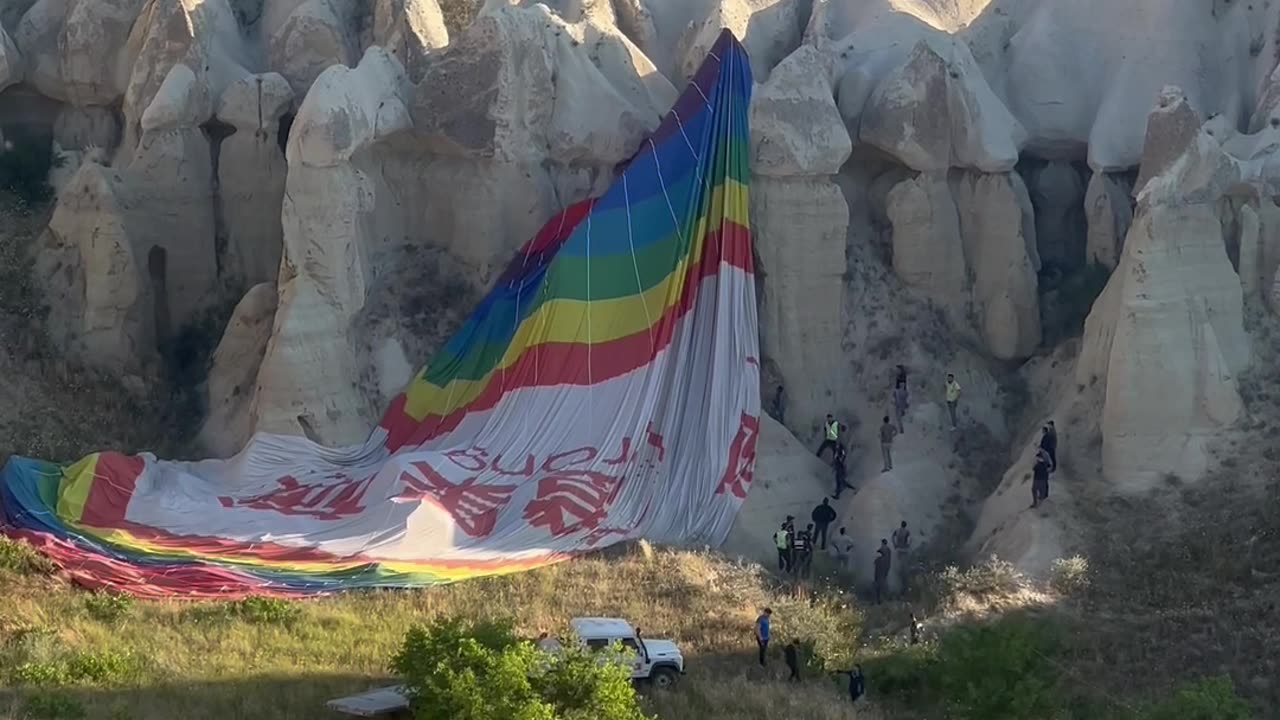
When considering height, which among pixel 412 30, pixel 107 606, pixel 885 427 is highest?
pixel 412 30

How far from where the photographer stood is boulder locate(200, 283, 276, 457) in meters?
26.3

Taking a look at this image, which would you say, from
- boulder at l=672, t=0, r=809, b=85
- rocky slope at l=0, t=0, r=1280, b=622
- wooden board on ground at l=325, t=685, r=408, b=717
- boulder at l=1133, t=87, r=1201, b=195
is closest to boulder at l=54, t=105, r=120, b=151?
rocky slope at l=0, t=0, r=1280, b=622

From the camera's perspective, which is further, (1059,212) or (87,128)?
(87,128)

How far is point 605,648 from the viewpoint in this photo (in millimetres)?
17281

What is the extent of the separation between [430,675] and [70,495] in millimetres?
8462

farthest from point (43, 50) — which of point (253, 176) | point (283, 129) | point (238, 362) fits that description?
point (238, 362)

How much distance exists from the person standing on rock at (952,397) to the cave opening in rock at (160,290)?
11545 millimetres

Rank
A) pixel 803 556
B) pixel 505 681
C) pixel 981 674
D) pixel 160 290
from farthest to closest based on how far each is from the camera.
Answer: pixel 160 290, pixel 803 556, pixel 981 674, pixel 505 681

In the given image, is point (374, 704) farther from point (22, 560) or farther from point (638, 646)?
point (22, 560)

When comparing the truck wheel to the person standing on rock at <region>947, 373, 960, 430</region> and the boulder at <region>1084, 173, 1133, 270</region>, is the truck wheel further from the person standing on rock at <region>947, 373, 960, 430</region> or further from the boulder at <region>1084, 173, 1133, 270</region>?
the boulder at <region>1084, 173, 1133, 270</region>

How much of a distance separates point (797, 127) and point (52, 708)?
508 inches

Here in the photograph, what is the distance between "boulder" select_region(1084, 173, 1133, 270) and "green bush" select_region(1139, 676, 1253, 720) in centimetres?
1028

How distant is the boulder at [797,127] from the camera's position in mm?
25703

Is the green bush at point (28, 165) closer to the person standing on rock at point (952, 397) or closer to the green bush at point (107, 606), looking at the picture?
the green bush at point (107, 606)
